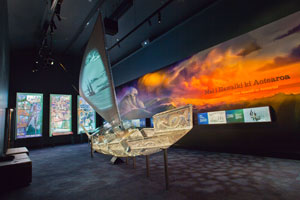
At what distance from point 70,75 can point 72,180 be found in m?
7.63

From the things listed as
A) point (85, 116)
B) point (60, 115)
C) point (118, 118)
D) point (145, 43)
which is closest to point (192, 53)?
point (145, 43)

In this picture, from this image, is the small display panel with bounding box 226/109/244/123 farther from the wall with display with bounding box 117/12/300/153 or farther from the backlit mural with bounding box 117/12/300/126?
the backlit mural with bounding box 117/12/300/126

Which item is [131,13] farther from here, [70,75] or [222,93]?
[70,75]

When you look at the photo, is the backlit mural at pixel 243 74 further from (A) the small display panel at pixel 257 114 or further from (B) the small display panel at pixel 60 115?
(B) the small display panel at pixel 60 115

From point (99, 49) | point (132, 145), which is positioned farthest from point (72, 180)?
point (99, 49)

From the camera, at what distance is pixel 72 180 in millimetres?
2518

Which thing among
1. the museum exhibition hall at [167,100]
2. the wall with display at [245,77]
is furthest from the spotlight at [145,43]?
the wall with display at [245,77]

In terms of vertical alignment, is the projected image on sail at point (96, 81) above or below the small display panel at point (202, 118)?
above

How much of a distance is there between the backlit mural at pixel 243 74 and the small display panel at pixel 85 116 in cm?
510

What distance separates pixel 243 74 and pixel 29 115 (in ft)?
29.4

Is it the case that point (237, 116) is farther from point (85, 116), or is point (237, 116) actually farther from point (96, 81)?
point (85, 116)

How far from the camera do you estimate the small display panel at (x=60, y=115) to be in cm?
817

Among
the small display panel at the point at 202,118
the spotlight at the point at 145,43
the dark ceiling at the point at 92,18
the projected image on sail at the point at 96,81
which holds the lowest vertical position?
the small display panel at the point at 202,118

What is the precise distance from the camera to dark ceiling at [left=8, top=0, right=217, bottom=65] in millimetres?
4605
